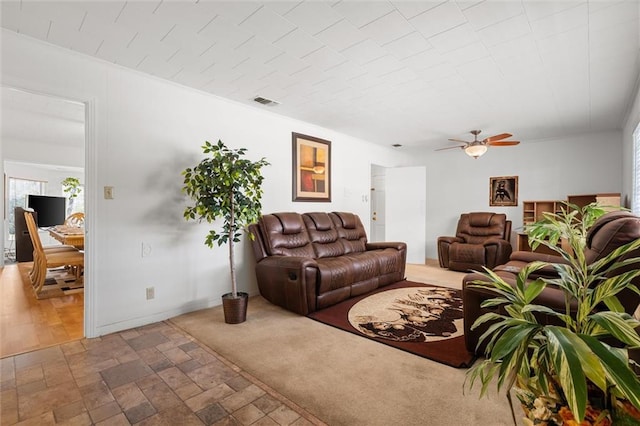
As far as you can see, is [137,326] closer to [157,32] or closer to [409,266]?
[157,32]

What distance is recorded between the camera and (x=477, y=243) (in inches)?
214

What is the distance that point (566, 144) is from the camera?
17.5 feet

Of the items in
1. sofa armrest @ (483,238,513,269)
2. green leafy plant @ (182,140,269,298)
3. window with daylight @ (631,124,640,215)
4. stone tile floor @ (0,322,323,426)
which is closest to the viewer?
stone tile floor @ (0,322,323,426)

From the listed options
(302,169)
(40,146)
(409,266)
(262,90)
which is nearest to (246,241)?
(302,169)

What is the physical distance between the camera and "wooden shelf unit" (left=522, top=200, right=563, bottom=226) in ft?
17.4

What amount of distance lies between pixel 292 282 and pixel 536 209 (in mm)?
4881

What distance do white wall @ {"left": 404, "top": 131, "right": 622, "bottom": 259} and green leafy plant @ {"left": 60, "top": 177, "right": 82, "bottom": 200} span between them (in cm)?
800

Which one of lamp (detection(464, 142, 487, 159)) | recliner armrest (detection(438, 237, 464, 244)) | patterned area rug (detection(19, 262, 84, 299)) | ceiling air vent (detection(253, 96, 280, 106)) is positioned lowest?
patterned area rug (detection(19, 262, 84, 299))

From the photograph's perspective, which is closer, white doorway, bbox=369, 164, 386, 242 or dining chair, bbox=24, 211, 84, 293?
dining chair, bbox=24, 211, 84, 293

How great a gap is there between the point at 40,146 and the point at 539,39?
7801 millimetres

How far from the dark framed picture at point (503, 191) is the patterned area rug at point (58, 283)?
718 cm

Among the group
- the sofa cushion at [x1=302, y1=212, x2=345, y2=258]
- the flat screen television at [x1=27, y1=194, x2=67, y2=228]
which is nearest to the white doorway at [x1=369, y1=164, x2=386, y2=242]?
the sofa cushion at [x1=302, y1=212, x2=345, y2=258]

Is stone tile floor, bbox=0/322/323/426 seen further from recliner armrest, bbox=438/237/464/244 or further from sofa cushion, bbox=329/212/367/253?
recliner armrest, bbox=438/237/464/244

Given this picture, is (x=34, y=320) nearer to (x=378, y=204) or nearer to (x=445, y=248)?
(x=445, y=248)
